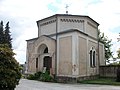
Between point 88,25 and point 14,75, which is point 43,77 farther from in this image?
point 14,75

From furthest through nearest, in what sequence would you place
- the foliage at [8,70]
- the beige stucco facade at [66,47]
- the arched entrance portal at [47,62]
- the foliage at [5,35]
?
the foliage at [5,35], the arched entrance portal at [47,62], the beige stucco facade at [66,47], the foliage at [8,70]

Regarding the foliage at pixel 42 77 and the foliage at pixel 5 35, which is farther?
the foliage at pixel 5 35

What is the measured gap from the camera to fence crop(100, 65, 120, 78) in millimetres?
30859

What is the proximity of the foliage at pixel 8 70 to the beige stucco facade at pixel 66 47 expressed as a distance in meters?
14.7

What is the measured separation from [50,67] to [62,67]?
2632 mm

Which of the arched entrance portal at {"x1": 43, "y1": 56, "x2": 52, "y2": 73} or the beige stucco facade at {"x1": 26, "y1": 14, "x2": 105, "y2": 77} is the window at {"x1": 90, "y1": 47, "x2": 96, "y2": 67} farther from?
the arched entrance portal at {"x1": 43, "y1": 56, "x2": 52, "y2": 73}

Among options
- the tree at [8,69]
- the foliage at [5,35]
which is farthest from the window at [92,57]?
the foliage at [5,35]

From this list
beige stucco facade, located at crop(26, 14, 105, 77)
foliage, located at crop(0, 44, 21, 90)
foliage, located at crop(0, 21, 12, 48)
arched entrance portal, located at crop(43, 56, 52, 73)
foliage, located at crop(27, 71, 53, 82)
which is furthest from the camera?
foliage, located at crop(0, 21, 12, 48)

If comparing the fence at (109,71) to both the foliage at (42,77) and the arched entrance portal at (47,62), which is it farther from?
the foliage at (42,77)

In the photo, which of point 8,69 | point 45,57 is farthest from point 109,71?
point 8,69

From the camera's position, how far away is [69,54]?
1048 inches

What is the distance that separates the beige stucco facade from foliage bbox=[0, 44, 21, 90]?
14.7 m

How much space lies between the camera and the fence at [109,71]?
101ft

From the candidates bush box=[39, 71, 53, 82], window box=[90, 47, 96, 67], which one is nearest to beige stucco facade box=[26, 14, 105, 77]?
window box=[90, 47, 96, 67]
